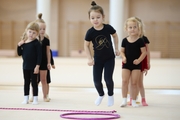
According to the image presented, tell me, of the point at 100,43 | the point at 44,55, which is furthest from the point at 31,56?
the point at 100,43

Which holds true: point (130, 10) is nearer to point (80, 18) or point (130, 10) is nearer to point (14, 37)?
point (80, 18)

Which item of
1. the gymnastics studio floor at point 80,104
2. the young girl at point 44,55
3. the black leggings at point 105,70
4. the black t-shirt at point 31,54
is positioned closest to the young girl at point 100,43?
the black leggings at point 105,70

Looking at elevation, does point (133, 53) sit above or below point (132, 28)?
below

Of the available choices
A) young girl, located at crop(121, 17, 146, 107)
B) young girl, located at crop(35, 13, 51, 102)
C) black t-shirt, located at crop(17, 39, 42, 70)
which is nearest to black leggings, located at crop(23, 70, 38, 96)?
black t-shirt, located at crop(17, 39, 42, 70)

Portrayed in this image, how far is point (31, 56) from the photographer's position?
645 centimetres

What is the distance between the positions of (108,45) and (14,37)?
22357 millimetres

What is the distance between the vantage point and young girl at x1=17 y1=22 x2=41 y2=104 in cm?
645

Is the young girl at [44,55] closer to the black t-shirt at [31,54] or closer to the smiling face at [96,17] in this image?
the black t-shirt at [31,54]

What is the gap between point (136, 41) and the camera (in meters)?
6.19

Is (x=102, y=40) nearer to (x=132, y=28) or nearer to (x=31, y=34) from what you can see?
(x=132, y=28)

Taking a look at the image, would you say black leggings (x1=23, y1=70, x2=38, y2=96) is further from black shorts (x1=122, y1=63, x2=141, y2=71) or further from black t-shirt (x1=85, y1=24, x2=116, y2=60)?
black shorts (x1=122, y1=63, x2=141, y2=71)

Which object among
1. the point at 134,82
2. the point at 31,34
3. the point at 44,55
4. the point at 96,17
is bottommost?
the point at 134,82

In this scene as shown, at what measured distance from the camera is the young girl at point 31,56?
21.1 ft

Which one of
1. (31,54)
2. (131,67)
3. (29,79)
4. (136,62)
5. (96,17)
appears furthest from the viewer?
(29,79)
